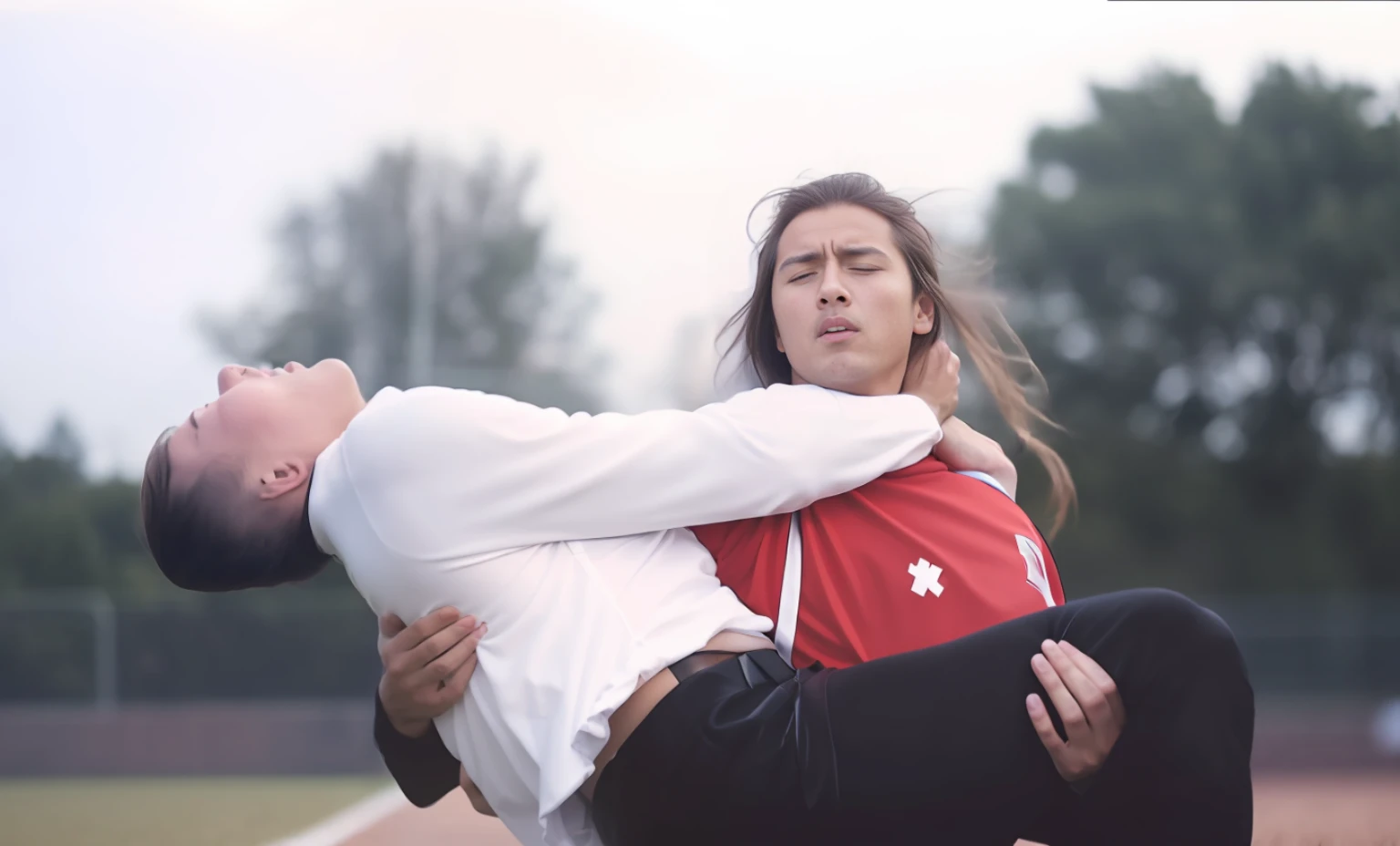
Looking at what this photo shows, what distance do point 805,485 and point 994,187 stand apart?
1902 centimetres

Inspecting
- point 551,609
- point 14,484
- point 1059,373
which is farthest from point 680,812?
point 1059,373

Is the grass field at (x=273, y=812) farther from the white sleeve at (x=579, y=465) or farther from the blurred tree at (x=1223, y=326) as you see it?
the blurred tree at (x=1223, y=326)

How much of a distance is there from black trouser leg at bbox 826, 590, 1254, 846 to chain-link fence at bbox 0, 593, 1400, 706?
13182 millimetres

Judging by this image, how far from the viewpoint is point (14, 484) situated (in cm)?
1549

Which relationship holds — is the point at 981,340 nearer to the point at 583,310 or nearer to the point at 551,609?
the point at 551,609

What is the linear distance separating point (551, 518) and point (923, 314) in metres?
0.84

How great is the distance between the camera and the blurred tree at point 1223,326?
60.3 ft

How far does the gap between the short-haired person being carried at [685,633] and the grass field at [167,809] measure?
642 cm

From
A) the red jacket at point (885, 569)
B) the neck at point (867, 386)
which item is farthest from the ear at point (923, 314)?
the red jacket at point (885, 569)

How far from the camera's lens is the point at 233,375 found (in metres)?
2.11

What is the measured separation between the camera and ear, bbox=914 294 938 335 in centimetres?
226

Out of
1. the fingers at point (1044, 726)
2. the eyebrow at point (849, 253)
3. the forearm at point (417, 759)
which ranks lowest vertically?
the forearm at point (417, 759)

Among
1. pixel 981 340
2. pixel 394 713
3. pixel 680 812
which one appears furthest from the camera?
pixel 981 340

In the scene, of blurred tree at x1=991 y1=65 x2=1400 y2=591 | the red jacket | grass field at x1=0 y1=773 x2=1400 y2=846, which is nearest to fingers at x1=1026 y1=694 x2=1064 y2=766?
the red jacket
